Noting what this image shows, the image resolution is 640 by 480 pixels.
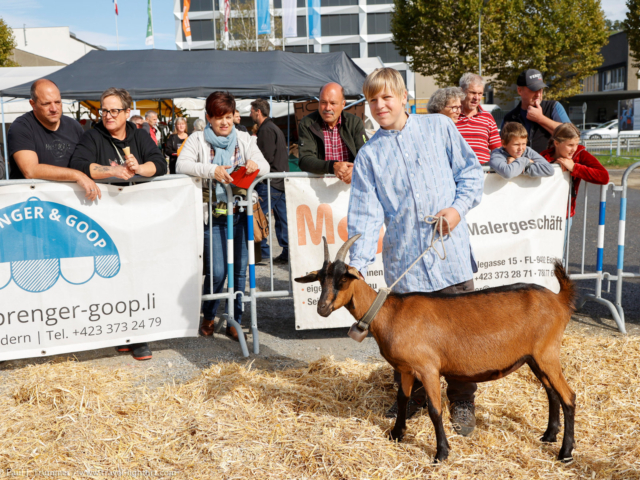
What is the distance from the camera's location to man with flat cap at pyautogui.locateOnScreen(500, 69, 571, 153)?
5773mm

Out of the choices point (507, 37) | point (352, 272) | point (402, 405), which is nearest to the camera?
point (352, 272)

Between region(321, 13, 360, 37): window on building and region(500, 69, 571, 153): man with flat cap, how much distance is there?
66.1 meters

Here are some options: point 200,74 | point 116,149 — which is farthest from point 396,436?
point 200,74

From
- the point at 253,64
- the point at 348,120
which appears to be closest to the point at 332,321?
the point at 348,120

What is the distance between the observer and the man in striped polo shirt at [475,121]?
18.8 ft

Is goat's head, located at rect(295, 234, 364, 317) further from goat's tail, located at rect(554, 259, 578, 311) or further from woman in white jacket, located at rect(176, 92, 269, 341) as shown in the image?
woman in white jacket, located at rect(176, 92, 269, 341)

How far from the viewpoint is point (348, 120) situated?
17.5 ft

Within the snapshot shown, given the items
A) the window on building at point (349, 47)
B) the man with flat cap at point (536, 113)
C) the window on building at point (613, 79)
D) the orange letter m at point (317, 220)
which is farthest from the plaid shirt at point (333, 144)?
the window on building at point (349, 47)

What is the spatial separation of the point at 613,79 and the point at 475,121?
62761mm

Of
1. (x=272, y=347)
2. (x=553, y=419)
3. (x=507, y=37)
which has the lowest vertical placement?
(x=272, y=347)

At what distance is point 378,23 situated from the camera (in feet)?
221

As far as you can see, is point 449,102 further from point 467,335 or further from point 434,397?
point 434,397

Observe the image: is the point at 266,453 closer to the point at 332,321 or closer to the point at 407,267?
the point at 407,267

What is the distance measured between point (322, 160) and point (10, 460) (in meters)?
3.30
